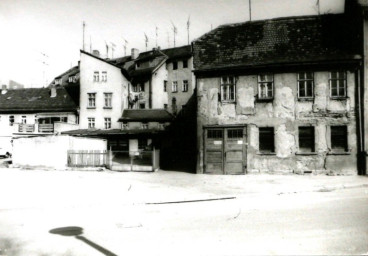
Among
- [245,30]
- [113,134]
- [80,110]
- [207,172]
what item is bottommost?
[207,172]

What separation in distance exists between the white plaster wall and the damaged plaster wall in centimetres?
2780

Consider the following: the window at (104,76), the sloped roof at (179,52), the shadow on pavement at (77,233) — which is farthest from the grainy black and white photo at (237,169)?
the sloped roof at (179,52)

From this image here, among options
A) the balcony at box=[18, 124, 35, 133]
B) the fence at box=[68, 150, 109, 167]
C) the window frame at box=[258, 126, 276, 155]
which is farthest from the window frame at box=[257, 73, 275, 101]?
the balcony at box=[18, 124, 35, 133]

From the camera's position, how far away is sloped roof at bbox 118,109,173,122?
155 feet

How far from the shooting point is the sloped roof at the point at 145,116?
1857 inches

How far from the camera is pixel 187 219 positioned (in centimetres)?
927

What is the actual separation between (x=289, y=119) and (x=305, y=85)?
7.86 feet

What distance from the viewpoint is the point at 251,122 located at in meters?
21.9

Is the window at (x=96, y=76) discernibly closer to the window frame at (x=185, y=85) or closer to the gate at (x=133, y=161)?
the gate at (x=133, y=161)

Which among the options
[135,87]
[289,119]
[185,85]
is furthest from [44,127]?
[289,119]

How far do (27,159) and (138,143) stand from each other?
18.2 meters

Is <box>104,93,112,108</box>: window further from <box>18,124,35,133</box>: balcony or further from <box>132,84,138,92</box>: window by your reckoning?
<box>18,124,35,133</box>: balcony

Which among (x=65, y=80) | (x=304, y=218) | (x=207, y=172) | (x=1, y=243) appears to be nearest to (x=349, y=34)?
(x=207, y=172)

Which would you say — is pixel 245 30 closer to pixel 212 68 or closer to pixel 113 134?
pixel 212 68
